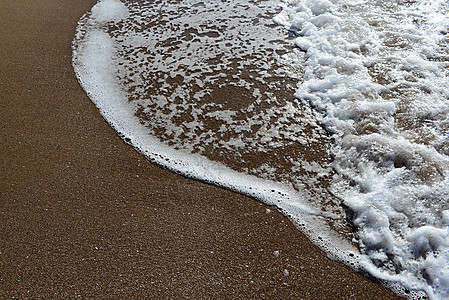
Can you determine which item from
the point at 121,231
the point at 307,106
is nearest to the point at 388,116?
the point at 307,106

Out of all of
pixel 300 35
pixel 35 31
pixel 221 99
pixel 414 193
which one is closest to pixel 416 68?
pixel 300 35

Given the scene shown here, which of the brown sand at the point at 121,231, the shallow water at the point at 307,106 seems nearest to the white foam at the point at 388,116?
the shallow water at the point at 307,106

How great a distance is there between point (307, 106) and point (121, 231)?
200 cm

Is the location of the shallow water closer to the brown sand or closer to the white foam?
the white foam

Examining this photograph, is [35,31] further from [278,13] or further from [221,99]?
[278,13]

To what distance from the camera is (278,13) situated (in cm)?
455

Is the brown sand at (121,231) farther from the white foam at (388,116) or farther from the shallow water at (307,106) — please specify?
the white foam at (388,116)

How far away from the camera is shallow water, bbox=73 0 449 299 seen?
231cm

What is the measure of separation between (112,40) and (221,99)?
1794 mm

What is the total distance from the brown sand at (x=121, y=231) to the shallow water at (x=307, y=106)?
0.59ft

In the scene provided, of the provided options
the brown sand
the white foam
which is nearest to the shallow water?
the white foam

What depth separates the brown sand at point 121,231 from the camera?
2016 millimetres

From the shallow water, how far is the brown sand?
18cm

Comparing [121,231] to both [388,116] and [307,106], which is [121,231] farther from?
[388,116]
